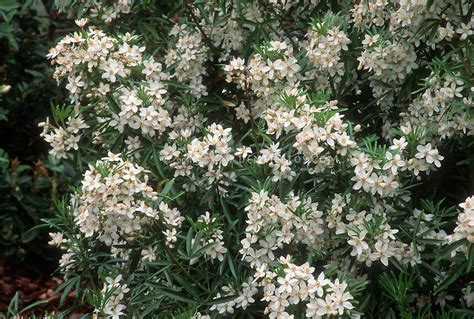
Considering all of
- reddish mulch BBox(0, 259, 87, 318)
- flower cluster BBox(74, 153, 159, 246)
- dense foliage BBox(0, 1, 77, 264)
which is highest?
flower cluster BBox(74, 153, 159, 246)

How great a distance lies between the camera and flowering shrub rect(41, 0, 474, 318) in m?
3.43

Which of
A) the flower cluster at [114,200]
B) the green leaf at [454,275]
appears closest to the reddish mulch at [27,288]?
the flower cluster at [114,200]

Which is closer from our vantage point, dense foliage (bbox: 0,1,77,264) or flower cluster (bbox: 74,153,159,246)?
flower cluster (bbox: 74,153,159,246)

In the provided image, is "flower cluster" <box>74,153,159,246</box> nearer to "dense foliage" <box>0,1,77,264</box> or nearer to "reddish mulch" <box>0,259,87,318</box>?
"reddish mulch" <box>0,259,87,318</box>

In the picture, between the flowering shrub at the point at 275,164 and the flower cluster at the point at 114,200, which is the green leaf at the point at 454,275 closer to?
the flowering shrub at the point at 275,164

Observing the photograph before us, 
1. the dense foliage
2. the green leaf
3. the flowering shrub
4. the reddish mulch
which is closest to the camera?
the green leaf

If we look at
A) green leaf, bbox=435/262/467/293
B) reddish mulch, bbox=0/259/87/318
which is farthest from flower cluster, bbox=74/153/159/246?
reddish mulch, bbox=0/259/87/318

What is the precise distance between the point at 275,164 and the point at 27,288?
311cm

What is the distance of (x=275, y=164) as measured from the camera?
142 inches

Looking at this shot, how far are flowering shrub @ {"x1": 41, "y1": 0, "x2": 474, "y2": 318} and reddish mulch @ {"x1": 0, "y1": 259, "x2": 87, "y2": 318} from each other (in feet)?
5.34

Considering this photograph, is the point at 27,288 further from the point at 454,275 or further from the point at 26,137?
the point at 454,275

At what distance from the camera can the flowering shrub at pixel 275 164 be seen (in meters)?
3.43

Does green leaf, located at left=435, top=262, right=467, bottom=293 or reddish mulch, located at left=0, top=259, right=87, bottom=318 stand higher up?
green leaf, located at left=435, top=262, right=467, bottom=293

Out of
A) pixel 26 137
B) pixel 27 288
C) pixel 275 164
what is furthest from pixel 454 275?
pixel 26 137
